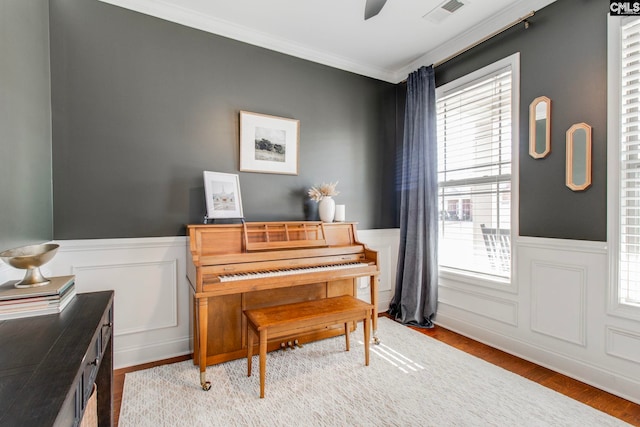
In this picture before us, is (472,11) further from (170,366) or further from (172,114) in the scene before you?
(170,366)

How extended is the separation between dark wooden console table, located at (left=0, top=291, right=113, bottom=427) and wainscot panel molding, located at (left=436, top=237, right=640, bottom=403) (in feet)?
9.44

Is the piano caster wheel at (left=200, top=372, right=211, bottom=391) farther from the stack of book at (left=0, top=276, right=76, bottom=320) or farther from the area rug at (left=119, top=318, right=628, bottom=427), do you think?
the stack of book at (left=0, top=276, right=76, bottom=320)

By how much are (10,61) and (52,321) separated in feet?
4.61

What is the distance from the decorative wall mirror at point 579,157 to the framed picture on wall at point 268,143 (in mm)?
2226

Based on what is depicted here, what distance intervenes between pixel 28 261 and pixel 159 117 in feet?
4.99

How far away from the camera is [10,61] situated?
1615 millimetres

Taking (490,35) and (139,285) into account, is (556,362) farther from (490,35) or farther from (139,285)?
(139,285)

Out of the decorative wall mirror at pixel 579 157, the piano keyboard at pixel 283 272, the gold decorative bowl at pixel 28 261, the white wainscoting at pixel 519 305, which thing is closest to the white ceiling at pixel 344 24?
the decorative wall mirror at pixel 579 157

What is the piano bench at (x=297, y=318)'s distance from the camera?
6.61ft

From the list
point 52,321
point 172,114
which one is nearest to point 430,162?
point 172,114

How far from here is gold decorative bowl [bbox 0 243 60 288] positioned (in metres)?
1.32

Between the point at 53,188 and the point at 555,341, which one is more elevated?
the point at 53,188

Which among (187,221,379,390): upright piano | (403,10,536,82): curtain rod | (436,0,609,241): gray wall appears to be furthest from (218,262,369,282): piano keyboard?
(403,10,536,82): curtain rod

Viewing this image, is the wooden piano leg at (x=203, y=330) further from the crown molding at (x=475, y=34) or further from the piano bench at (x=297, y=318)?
the crown molding at (x=475, y=34)
